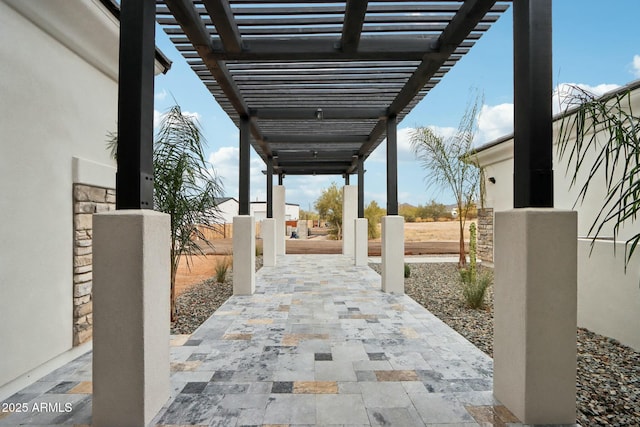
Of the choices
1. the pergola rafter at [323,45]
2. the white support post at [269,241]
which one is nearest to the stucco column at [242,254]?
the pergola rafter at [323,45]

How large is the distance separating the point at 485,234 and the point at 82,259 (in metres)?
9.78

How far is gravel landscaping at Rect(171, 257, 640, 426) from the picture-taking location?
97.9 inches

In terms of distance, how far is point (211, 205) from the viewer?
452cm

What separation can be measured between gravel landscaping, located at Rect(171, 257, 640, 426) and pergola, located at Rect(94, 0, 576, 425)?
0.51 meters

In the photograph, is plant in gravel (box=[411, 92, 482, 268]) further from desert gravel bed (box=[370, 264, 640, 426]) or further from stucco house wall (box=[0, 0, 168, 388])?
stucco house wall (box=[0, 0, 168, 388])

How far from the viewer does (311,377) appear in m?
2.80

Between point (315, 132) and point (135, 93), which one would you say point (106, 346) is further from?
point (315, 132)

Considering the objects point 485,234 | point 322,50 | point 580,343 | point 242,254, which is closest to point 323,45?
point 322,50

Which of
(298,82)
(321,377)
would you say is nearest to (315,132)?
(298,82)

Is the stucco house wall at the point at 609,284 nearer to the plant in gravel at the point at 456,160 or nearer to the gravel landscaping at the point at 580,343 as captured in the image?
the gravel landscaping at the point at 580,343

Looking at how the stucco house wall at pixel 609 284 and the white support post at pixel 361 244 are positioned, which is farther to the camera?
the white support post at pixel 361 244

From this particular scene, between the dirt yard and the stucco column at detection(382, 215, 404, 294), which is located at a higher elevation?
the stucco column at detection(382, 215, 404, 294)

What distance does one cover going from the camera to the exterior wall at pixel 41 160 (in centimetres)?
258

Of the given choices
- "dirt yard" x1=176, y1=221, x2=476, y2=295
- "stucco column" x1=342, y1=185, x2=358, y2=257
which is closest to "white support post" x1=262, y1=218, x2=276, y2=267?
"dirt yard" x1=176, y1=221, x2=476, y2=295
